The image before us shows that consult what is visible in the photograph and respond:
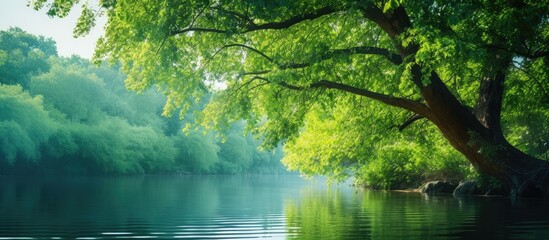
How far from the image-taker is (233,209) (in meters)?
18.7

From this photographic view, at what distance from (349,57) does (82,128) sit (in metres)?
46.8

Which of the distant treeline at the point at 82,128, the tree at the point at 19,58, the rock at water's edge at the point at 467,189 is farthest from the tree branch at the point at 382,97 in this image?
the tree at the point at 19,58

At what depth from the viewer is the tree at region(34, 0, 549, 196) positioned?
14.9m

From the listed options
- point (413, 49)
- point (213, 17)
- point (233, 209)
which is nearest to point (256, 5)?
point (213, 17)

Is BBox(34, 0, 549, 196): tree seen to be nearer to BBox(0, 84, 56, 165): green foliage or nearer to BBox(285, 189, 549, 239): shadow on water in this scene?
BBox(285, 189, 549, 239): shadow on water

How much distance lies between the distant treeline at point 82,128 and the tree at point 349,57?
16374 millimetres

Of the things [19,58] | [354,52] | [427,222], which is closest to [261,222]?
[427,222]

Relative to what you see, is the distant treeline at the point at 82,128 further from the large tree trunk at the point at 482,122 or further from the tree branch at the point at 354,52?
the large tree trunk at the point at 482,122

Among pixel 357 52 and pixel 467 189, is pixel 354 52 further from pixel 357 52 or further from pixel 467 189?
pixel 467 189

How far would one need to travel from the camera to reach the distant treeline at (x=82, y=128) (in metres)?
50.8

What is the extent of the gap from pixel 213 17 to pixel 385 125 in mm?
8674

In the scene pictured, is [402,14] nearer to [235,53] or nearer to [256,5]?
[256,5]

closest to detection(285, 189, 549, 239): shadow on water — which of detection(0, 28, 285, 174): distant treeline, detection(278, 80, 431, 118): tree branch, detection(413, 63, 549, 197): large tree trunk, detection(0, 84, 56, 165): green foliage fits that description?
detection(413, 63, 549, 197): large tree trunk

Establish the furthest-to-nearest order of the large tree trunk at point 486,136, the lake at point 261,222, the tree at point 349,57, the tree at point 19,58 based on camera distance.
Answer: the tree at point 19,58 < the large tree trunk at point 486,136 < the tree at point 349,57 < the lake at point 261,222
